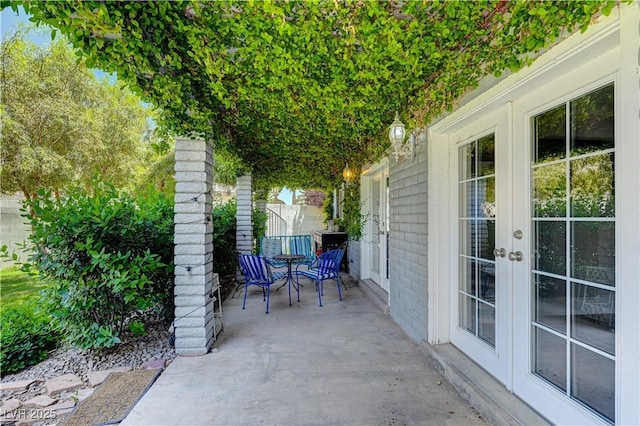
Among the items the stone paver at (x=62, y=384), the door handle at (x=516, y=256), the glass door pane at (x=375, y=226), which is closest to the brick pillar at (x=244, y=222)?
the glass door pane at (x=375, y=226)

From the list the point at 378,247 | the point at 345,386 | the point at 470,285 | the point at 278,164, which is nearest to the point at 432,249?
the point at 470,285

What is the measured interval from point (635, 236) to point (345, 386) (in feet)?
6.36

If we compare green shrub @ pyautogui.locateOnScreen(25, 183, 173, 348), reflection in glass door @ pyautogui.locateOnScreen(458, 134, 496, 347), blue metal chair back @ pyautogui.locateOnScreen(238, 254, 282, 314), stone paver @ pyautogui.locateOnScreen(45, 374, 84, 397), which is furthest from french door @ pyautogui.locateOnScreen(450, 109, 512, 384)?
stone paver @ pyautogui.locateOnScreen(45, 374, 84, 397)

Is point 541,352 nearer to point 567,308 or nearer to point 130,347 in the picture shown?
point 567,308

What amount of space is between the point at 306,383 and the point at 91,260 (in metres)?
2.18

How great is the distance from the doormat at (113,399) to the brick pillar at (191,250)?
1.32 ft

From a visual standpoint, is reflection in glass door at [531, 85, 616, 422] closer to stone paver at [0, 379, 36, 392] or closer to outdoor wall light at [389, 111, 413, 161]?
outdoor wall light at [389, 111, 413, 161]

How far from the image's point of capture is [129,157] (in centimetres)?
763

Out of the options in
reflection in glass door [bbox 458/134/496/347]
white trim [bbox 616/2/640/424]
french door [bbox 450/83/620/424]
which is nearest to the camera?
white trim [bbox 616/2/640/424]

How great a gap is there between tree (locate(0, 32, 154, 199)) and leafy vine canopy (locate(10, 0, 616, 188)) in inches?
161

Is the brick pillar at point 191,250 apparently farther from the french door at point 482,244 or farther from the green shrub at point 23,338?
the french door at point 482,244

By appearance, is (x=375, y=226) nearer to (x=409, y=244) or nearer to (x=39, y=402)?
(x=409, y=244)

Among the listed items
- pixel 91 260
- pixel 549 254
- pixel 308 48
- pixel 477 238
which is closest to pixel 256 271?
pixel 91 260

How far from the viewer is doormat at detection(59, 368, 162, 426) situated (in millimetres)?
1925
